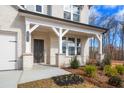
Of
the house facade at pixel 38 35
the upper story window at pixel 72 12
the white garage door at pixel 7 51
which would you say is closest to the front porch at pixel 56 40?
the house facade at pixel 38 35

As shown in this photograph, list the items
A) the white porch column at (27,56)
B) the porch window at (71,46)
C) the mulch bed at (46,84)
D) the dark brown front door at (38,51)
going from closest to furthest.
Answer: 1. the mulch bed at (46,84)
2. the white porch column at (27,56)
3. the dark brown front door at (38,51)
4. the porch window at (71,46)

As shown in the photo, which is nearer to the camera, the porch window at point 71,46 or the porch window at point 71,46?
the porch window at point 71,46

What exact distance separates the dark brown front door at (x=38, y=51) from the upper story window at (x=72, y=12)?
158 inches

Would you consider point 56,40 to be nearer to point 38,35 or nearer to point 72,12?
point 38,35

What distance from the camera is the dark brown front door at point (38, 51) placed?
14305mm

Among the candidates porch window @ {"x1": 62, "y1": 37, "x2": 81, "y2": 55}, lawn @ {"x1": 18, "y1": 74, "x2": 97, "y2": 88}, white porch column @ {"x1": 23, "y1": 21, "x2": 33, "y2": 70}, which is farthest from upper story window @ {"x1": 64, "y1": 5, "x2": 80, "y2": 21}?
lawn @ {"x1": 18, "y1": 74, "x2": 97, "y2": 88}

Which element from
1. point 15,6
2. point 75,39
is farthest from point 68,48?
point 15,6

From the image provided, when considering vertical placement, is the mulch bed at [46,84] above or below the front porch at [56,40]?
below

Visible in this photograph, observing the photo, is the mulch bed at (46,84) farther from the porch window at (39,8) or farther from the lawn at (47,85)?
the porch window at (39,8)

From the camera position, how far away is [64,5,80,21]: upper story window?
653 inches

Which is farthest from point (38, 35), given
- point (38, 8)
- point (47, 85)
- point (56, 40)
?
point (47, 85)

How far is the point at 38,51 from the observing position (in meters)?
14.5

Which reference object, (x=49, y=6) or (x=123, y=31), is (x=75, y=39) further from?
(x=123, y=31)

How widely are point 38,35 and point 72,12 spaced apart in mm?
4833
